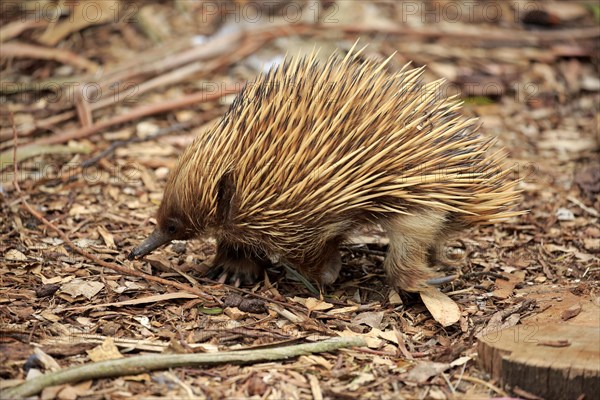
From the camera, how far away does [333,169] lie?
4500 millimetres

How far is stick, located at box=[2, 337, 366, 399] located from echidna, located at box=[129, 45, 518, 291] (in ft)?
2.45

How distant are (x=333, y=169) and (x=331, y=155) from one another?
0.25ft

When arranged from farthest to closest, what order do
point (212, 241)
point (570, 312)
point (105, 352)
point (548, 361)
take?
point (212, 241) < point (570, 312) < point (105, 352) < point (548, 361)

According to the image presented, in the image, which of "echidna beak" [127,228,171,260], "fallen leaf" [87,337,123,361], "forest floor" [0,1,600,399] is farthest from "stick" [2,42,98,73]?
"fallen leaf" [87,337,123,361]

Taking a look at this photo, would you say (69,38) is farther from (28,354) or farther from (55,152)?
(28,354)

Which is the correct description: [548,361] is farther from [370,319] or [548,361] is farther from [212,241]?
[212,241]

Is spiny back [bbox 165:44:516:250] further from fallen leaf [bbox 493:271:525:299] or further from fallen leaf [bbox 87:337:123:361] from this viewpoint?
fallen leaf [bbox 87:337:123:361]

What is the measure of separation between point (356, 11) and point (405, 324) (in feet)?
17.4

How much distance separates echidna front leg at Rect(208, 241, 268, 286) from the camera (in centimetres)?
515

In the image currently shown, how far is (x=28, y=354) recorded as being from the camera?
4039 mm

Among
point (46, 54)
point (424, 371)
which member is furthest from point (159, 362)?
point (46, 54)

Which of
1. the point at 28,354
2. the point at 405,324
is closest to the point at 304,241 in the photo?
the point at 405,324

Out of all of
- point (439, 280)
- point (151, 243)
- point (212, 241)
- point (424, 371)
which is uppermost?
point (151, 243)

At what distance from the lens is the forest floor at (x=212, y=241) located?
13.7 feet
